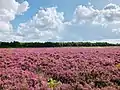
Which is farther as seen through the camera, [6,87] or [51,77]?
[51,77]

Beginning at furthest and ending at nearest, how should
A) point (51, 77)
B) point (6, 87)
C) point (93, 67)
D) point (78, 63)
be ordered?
point (78, 63) < point (93, 67) < point (51, 77) < point (6, 87)

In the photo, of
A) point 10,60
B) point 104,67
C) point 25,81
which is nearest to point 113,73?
point 104,67

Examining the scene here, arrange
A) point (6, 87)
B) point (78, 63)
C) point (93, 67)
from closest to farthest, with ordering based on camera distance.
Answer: point (6, 87) < point (93, 67) < point (78, 63)

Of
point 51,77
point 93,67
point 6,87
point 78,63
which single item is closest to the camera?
point 6,87

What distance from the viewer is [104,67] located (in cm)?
1997

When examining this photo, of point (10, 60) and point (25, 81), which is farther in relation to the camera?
point (10, 60)

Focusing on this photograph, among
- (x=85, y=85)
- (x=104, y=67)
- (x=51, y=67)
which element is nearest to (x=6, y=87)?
(x=85, y=85)

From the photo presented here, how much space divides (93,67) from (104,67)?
28.8 inches

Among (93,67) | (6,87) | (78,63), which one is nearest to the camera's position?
(6,87)

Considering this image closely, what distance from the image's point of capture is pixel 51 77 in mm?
17906

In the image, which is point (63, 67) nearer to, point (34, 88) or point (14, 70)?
point (14, 70)

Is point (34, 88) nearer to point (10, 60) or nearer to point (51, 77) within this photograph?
point (51, 77)

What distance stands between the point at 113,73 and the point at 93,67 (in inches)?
63.7

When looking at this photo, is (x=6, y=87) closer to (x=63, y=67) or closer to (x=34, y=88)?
(x=34, y=88)
